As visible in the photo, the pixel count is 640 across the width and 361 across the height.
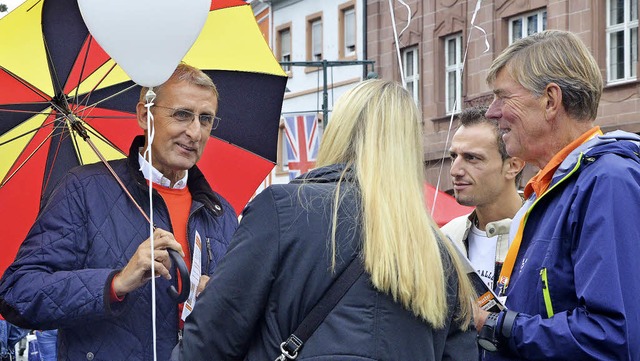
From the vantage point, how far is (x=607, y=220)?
3291 mm

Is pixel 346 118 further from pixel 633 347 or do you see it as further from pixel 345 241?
pixel 633 347

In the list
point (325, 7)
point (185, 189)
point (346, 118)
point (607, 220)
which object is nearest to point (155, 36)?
point (185, 189)

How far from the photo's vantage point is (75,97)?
4922mm

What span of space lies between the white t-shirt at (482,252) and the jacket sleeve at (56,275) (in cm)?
187

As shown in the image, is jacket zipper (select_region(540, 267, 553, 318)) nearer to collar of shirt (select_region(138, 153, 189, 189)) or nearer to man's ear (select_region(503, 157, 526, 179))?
collar of shirt (select_region(138, 153, 189, 189))

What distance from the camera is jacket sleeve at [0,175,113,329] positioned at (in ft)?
13.3

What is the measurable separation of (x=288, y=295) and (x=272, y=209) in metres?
0.23

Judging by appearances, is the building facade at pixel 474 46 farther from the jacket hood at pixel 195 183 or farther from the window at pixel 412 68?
the jacket hood at pixel 195 183

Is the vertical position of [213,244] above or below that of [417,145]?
below

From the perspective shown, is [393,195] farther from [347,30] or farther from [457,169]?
[347,30]

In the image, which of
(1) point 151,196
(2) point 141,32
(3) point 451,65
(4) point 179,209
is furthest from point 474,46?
(1) point 151,196

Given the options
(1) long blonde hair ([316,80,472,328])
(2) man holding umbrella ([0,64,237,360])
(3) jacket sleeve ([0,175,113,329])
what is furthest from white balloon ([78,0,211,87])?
(1) long blonde hair ([316,80,472,328])

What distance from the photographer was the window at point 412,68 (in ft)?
95.9

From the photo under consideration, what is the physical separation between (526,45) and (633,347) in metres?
1.09
